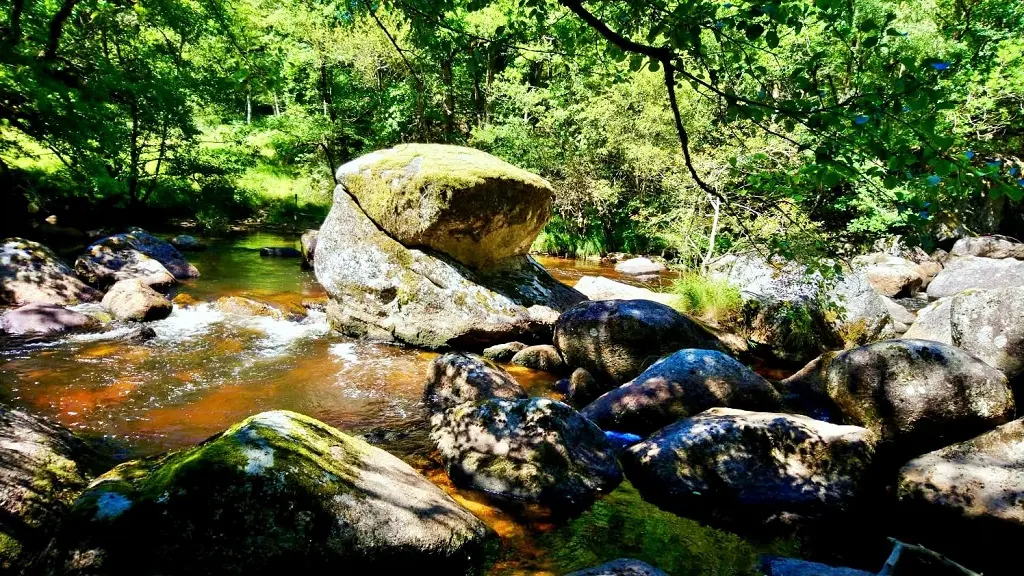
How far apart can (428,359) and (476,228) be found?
2454 mm

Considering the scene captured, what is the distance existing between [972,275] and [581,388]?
14963mm

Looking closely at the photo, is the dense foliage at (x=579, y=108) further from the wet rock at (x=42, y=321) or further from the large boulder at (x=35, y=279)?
the wet rock at (x=42, y=321)

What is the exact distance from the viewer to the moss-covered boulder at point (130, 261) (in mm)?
11125

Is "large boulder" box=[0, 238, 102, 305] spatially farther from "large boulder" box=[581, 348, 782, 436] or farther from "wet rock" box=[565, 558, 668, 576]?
"wet rock" box=[565, 558, 668, 576]

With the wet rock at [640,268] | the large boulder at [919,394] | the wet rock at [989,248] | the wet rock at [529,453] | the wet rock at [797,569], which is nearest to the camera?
the wet rock at [797,569]

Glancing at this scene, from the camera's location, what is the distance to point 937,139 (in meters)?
1.85

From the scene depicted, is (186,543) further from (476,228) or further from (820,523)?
(476,228)

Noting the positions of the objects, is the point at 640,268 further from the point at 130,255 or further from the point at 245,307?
the point at 130,255

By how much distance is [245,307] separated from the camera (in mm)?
10148

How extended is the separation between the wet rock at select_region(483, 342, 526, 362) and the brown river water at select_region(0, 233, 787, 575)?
17.1 inches

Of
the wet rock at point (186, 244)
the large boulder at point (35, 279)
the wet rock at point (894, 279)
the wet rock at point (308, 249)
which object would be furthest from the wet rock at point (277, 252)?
the wet rock at point (894, 279)

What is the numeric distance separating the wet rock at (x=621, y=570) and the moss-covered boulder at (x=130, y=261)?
37.8 ft

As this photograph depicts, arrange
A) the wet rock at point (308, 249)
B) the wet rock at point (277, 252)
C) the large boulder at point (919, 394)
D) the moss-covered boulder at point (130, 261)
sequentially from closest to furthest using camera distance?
the large boulder at point (919, 394) < the moss-covered boulder at point (130, 261) < the wet rock at point (308, 249) < the wet rock at point (277, 252)

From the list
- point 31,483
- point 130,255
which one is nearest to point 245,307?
point 130,255
